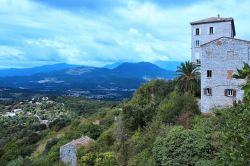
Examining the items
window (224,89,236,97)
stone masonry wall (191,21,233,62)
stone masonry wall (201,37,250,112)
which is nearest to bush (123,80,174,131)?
stone masonry wall (191,21,233,62)

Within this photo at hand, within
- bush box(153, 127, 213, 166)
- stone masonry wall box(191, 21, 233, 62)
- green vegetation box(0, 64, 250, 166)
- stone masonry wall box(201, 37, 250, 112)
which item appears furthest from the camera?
stone masonry wall box(191, 21, 233, 62)

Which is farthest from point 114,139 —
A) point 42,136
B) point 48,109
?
point 48,109

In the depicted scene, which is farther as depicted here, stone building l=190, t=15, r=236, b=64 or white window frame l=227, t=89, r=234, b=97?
stone building l=190, t=15, r=236, b=64

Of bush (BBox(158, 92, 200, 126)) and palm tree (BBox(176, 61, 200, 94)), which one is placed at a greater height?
palm tree (BBox(176, 61, 200, 94))

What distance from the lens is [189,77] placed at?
34562mm

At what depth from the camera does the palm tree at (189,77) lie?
113ft

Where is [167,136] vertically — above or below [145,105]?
below

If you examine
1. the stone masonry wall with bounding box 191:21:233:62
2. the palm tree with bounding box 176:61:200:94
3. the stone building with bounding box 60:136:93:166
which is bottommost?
the stone building with bounding box 60:136:93:166

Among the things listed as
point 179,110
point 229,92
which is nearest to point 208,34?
point 229,92

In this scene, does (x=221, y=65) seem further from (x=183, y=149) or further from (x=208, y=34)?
(x=208, y=34)

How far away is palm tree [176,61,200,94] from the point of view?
34.5 m

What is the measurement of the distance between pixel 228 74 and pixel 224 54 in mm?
1715

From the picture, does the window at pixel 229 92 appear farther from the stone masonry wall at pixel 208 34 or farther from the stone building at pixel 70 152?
the stone building at pixel 70 152

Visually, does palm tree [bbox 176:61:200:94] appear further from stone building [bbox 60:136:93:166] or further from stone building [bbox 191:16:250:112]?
stone building [bbox 60:136:93:166]
